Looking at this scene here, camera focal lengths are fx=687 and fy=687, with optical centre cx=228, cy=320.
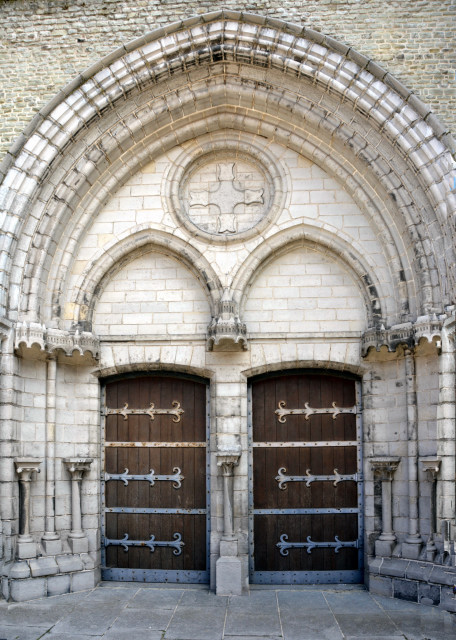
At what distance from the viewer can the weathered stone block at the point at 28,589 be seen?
6492 millimetres

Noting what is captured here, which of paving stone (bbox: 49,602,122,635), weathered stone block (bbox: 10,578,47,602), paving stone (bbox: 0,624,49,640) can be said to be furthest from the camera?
weathered stone block (bbox: 10,578,47,602)

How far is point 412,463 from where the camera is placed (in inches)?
265

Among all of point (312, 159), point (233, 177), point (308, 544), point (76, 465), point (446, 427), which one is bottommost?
point (308, 544)

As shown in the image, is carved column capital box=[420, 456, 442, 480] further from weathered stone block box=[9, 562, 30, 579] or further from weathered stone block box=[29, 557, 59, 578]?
weathered stone block box=[9, 562, 30, 579]

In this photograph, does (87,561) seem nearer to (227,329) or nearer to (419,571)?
(227,329)

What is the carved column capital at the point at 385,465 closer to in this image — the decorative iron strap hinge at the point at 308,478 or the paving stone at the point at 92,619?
the decorative iron strap hinge at the point at 308,478

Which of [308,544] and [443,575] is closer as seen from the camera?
[443,575]

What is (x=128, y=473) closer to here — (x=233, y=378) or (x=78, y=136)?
(x=233, y=378)

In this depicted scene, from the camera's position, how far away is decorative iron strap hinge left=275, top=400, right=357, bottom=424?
288 inches

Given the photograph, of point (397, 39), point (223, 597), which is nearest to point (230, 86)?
point (397, 39)

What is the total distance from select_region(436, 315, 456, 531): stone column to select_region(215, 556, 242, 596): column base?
1983 mm

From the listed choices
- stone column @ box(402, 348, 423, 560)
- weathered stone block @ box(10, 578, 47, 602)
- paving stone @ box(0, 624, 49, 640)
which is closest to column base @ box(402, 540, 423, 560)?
stone column @ box(402, 348, 423, 560)

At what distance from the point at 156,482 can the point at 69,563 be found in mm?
1185

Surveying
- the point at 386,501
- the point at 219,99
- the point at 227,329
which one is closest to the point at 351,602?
the point at 386,501
